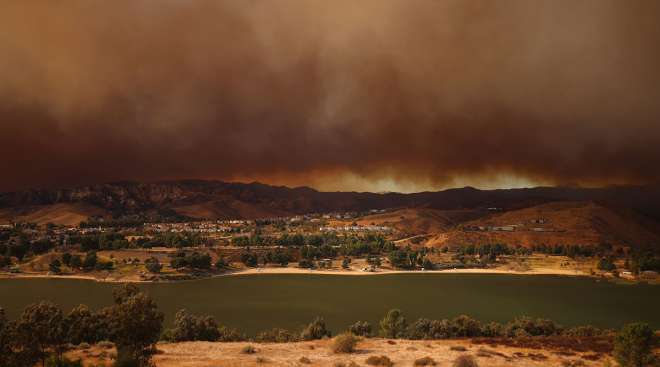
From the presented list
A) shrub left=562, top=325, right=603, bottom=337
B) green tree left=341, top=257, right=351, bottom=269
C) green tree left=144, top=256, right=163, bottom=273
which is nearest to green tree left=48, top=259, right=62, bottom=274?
green tree left=144, top=256, right=163, bottom=273

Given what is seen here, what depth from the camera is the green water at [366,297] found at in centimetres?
10052

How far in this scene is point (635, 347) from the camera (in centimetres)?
3997

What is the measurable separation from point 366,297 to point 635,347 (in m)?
86.5

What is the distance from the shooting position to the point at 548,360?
45.5 m

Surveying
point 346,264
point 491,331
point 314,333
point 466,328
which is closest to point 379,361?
point 314,333

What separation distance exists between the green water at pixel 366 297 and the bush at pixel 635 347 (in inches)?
2153

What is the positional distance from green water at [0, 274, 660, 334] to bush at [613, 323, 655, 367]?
179 feet

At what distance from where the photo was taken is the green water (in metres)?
101

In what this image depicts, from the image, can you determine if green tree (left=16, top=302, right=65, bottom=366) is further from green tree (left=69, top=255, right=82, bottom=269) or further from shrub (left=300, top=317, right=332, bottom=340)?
green tree (left=69, top=255, right=82, bottom=269)

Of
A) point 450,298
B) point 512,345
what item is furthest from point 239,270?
point 512,345

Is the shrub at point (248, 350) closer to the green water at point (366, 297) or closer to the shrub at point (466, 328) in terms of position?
the shrub at point (466, 328)

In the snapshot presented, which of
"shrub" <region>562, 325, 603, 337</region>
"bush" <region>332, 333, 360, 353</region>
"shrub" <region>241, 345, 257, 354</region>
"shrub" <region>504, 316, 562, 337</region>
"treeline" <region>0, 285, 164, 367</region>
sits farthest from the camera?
"shrub" <region>504, 316, 562, 337</region>

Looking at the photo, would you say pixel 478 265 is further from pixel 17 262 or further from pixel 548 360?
Result: pixel 17 262

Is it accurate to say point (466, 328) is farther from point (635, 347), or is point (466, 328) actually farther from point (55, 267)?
point (55, 267)
